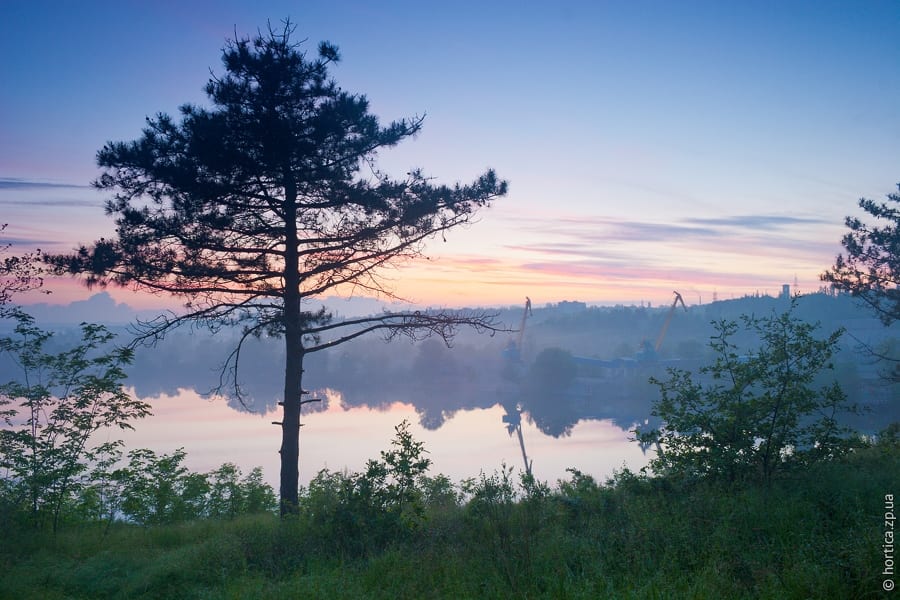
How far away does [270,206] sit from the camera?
855 centimetres

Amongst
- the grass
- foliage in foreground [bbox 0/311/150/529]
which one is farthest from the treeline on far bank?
foliage in foreground [bbox 0/311/150/529]

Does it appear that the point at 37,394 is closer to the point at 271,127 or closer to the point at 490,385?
the point at 271,127

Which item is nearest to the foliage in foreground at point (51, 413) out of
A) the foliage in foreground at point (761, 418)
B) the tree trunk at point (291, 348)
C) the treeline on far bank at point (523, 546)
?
the treeline on far bank at point (523, 546)

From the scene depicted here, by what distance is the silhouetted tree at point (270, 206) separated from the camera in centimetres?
802

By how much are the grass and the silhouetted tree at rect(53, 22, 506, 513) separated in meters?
2.07

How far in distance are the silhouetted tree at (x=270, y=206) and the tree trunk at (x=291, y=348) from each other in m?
0.02

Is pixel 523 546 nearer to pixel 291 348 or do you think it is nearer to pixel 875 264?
pixel 291 348

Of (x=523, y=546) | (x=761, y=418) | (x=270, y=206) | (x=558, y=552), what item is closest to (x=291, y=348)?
(x=270, y=206)

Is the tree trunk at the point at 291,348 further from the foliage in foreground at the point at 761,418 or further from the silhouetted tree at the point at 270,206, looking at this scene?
the foliage in foreground at the point at 761,418

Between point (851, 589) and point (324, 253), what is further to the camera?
point (324, 253)

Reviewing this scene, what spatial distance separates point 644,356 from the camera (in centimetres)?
6406

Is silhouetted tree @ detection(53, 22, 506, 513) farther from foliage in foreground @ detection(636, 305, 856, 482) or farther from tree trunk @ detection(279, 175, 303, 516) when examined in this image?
foliage in foreground @ detection(636, 305, 856, 482)

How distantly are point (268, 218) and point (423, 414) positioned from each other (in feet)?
130

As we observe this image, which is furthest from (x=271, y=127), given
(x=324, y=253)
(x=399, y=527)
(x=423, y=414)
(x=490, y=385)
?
(x=490, y=385)
